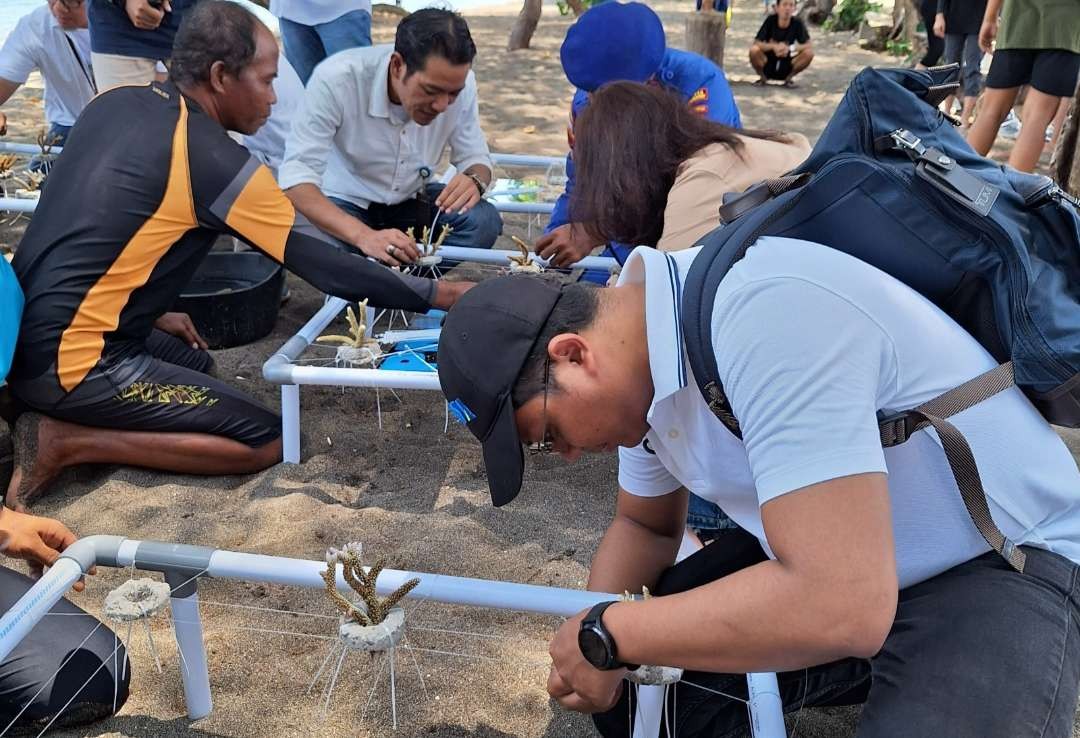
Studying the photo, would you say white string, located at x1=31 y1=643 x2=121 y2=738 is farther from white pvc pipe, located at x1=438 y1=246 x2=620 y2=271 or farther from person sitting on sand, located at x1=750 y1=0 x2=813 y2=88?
person sitting on sand, located at x1=750 y1=0 x2=813 y2=88

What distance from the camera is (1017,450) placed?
1133 millimetres


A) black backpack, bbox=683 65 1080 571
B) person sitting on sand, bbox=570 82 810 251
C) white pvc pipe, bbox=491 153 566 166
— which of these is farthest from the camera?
white pvc pipe, bbox=491 153 566 166

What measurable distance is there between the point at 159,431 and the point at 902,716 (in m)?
1.96

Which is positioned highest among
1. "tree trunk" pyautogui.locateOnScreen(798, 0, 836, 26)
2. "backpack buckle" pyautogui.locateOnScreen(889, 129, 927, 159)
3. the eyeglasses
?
"backpack buckle" pyautogui.locateOnScreen(889, 129, 927, 159)

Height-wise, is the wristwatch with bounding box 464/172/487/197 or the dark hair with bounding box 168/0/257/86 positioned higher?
the dark hair with bounding box 168/0/257/86

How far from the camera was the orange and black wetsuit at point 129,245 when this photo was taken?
7.59 feet

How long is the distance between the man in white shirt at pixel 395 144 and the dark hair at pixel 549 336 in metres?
1.85

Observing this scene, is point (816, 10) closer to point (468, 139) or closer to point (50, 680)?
point (468, 139)

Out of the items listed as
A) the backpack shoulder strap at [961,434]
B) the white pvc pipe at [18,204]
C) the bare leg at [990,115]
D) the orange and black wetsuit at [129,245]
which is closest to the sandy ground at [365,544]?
the orange and black wetsuit at [129,245]

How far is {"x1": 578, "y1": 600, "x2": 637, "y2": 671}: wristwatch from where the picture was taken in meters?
1.16

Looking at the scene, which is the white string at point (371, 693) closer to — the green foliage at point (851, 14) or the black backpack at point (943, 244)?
the black backpack at point (943, 244)

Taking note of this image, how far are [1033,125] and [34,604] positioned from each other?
4171 mm

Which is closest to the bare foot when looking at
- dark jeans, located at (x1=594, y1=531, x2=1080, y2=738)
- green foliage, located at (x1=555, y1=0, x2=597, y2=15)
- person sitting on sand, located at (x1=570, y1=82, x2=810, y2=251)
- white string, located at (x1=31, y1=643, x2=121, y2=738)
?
white string, located at (x1=31, y1=643, x2=121, y2=738)

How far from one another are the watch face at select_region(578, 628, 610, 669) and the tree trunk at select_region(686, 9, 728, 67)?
5.45 meters
